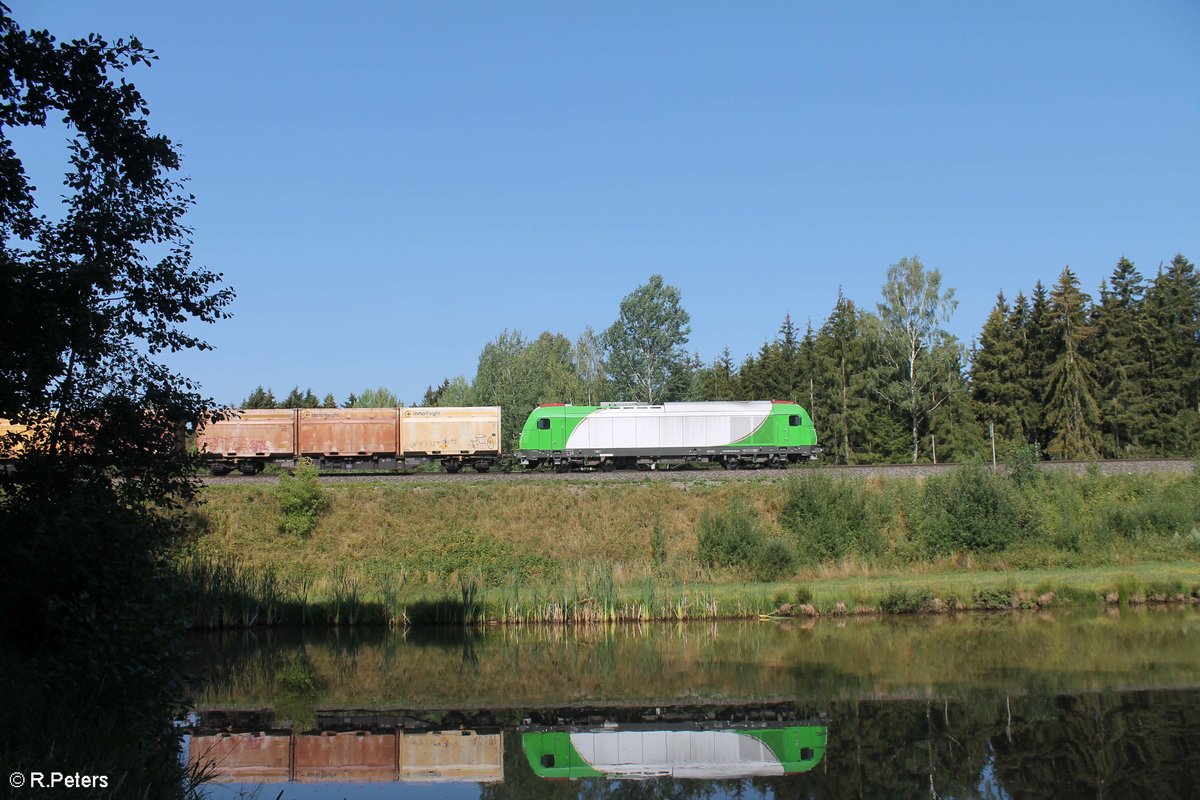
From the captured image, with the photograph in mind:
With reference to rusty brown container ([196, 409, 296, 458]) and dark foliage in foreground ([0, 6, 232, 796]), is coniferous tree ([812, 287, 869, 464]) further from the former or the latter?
dark foliage in foreground ([0, 6, 232, 796])

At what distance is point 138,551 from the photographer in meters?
11.1

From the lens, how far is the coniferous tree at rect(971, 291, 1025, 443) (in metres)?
57.2

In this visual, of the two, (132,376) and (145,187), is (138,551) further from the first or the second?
(145,187)

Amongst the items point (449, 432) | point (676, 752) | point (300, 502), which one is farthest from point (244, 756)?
point (449, 432)

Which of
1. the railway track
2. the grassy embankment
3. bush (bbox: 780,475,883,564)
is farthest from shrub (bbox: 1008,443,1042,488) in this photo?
bush (bbox: 780,475,883,564)

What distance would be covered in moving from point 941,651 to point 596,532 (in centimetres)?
1473

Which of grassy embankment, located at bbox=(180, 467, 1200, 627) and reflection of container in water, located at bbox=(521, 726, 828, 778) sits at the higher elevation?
grassy embankment, located at bbox=(180, 467, 1200, 627)

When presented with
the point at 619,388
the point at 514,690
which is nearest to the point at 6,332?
the point at 514,690

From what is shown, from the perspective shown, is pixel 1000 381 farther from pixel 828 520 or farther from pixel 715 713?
pixel 715 713

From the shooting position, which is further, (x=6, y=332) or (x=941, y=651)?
(x=941, y=651)

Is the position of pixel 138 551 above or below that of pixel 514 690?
above

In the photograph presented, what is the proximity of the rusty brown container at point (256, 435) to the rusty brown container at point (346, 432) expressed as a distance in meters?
0.59

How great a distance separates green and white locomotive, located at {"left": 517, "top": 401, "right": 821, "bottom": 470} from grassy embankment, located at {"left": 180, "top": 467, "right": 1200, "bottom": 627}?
5759mm

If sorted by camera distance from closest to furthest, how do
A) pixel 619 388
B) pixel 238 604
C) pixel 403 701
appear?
pixel 403 701 → pixel 238 604 → pixel 619 388
